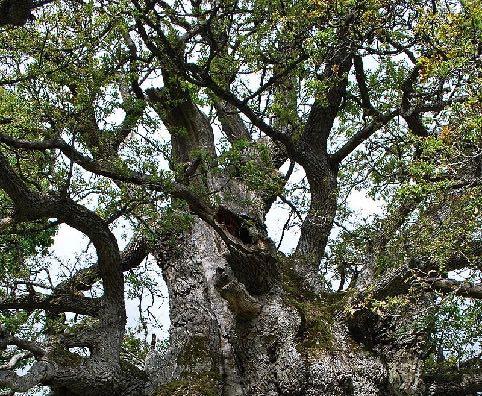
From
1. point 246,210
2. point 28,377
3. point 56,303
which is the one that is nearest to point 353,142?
point 246,210

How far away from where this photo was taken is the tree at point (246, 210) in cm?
559

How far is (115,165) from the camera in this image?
6086 mm

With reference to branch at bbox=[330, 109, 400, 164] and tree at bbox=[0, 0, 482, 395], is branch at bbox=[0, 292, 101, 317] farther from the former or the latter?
branch at bbox=[330, 109, 400, 164]

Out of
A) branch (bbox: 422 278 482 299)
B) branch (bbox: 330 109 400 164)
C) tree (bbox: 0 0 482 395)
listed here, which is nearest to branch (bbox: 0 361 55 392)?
tree (bbox: 0 0 482 395)

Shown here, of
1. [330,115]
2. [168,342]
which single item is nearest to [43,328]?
[168,342]

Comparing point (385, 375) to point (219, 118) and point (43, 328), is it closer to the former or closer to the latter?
point (43, 328)

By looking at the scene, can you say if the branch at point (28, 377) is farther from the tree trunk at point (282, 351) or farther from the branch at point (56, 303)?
the branch at point (56, 303)

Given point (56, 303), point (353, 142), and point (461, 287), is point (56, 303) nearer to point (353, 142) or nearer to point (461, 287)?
point (353, 142)

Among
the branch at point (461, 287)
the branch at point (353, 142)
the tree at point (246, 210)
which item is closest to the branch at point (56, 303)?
the tree at point (246, 210)

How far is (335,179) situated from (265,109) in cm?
141

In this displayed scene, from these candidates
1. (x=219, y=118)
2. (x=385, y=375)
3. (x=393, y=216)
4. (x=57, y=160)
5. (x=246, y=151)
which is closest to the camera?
(x=385, y=375)

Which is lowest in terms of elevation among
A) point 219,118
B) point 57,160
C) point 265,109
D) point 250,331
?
point 250,331

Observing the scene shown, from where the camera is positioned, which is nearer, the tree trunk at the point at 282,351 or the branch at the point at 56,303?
the tree trunk at the point at 282,351

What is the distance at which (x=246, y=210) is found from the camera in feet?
22.1
